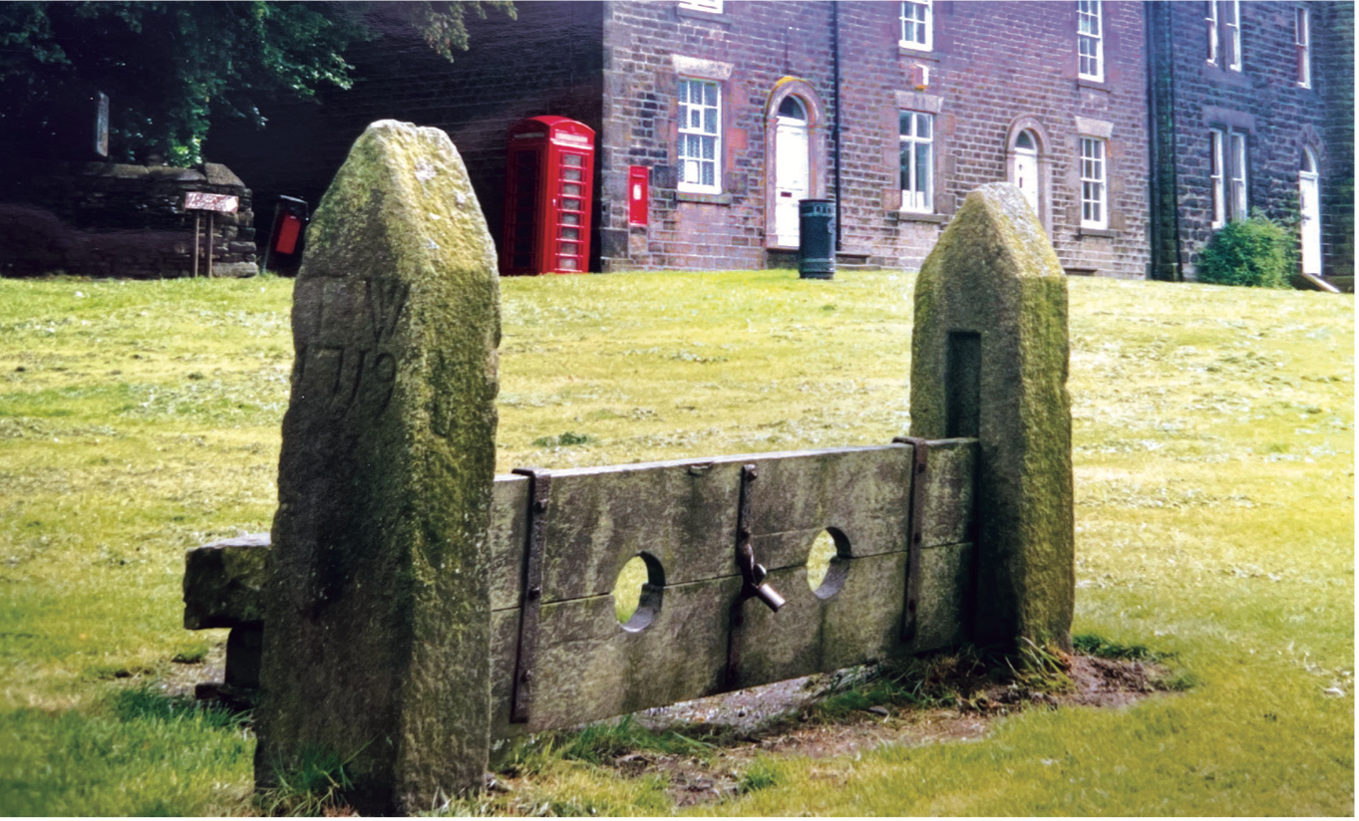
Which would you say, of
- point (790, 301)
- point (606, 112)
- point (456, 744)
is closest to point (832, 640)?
point (456, 744)

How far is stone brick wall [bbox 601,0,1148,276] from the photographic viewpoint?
66.9 feet

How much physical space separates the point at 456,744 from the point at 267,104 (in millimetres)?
20630

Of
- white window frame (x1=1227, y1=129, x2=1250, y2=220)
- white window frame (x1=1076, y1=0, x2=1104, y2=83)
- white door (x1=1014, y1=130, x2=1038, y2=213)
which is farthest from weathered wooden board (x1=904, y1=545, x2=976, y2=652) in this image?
white window frame (x1=1227, y1=129, x2=1250, y2=220)

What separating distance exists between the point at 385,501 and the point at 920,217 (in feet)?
69.9

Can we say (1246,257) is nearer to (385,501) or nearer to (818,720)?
(818,720)

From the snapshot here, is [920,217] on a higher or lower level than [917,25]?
lower

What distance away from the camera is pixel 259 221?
72.7 ft

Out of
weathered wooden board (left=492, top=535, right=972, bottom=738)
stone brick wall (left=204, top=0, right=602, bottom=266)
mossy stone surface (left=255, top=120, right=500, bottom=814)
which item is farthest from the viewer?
stone brick wall (left=204, top=0, right=602, bottom=266)

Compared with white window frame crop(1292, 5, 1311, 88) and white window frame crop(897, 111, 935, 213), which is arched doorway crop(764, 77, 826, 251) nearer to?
white window frame crop(897, 111, 935, 213)

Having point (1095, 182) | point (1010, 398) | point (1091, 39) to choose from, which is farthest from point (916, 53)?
point (1010, 398)

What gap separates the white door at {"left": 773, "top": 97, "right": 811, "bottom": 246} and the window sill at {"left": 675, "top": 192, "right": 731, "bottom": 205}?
113 cm

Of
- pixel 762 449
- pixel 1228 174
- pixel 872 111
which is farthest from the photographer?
pixel 1228 174

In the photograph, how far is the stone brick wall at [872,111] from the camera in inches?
803

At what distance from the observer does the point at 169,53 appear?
17547mm
